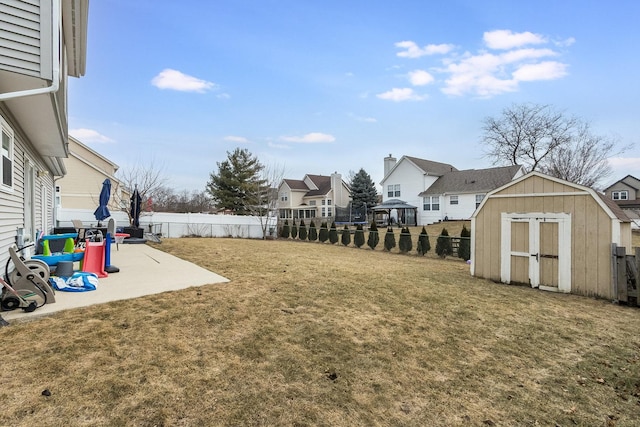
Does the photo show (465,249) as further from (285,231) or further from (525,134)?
(525,134)

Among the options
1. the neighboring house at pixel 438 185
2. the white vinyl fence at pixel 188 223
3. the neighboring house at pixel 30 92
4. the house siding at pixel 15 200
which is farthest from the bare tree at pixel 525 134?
the house siding at pixel 15 200

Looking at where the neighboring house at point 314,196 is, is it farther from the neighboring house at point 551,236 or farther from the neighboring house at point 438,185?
the neighboring house at point 551,236

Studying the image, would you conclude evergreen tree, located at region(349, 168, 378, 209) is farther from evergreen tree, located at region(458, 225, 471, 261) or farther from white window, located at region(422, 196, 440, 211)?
evergreen tree, located at region(458, 225, 471, 261)

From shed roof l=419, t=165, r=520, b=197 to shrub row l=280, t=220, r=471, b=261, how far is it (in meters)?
12.5

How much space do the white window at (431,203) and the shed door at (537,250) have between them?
2178 cm

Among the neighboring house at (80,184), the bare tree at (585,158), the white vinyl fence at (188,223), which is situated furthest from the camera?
the bare tree at (585,158)

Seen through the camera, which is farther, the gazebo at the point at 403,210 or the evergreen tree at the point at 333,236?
the gazebo at the point at 403,210

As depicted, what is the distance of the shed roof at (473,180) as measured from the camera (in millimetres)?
26125

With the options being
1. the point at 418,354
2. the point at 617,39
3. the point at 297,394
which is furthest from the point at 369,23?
the point at 297,394

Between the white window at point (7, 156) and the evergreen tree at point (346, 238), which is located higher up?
the white window at point (7, 156)

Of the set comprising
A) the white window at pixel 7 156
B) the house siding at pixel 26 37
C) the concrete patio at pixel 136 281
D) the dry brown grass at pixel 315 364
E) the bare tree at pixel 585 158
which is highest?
the bare tree at pixel 585 158

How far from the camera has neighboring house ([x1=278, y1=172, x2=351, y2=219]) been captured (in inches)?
1511

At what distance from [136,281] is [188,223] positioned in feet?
49.2

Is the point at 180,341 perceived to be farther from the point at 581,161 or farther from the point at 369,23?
the point at 581,161
